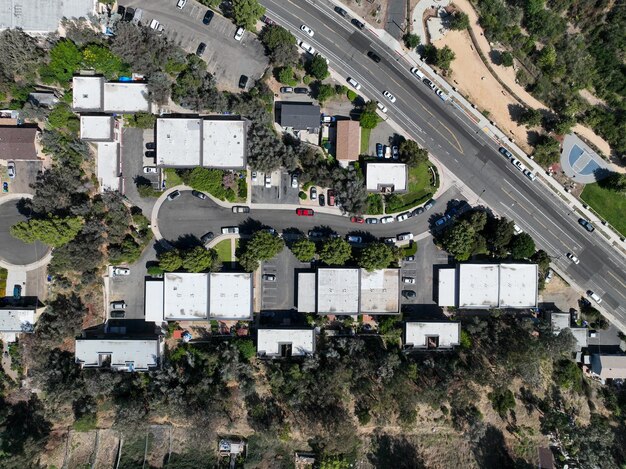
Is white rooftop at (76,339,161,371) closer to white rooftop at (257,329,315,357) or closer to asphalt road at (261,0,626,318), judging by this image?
white rooftop at (257,329,315,357)

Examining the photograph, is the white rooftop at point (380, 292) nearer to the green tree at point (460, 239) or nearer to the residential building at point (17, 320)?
the green tree at point (460, 239)

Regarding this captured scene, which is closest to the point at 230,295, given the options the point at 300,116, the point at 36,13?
the point at 300,116

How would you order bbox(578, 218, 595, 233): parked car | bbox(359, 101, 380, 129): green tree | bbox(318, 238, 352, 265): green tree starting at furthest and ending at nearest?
bbox(578, 218, 595, 233): parked car
bbox(359, 101, 380, 129): green tree
bbox(318, 238, 352, 265): green tree

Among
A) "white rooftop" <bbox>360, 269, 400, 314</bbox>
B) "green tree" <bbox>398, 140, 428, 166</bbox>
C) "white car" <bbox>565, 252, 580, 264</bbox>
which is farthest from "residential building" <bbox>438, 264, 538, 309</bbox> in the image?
"green tree" <bbox>398, 140, 428, 166</bbox>

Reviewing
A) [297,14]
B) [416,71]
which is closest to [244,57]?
[297,14]

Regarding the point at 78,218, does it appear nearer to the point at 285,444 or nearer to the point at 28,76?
the point at 28,76

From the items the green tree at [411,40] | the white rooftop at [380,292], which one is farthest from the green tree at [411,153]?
the white rooftop at [380,292]

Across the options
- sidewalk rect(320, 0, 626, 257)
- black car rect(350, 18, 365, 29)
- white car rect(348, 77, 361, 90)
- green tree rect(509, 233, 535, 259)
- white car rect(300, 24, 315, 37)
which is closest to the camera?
green tree rect(509, 233, 535, 259)
